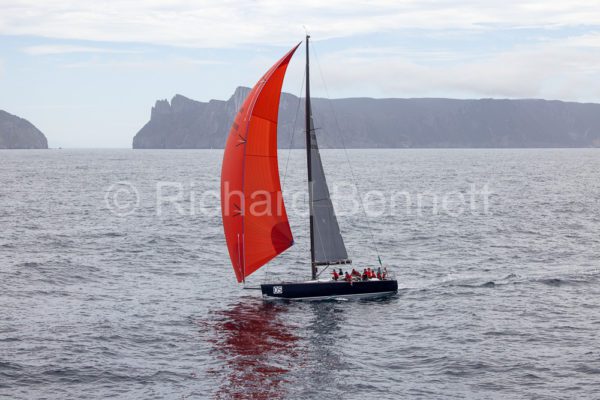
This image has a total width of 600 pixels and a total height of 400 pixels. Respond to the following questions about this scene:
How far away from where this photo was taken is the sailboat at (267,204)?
32.8 m

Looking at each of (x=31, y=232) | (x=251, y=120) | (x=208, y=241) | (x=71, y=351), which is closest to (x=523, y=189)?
(x=208, y=241)

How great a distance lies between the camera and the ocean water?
82.5 feet

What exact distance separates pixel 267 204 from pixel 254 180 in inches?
62.0

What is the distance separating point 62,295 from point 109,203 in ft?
161

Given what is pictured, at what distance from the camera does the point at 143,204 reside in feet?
281

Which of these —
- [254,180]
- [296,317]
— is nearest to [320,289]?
[296,317]

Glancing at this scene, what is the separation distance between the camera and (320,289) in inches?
1420

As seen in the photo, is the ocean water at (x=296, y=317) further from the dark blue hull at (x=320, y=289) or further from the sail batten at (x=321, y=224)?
the sail batten at (x=321, y=224)

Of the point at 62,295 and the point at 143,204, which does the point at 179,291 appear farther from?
the point at 143,204

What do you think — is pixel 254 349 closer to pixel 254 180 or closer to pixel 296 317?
pixel 296 317

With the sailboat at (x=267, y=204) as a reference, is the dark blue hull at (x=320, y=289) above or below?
below

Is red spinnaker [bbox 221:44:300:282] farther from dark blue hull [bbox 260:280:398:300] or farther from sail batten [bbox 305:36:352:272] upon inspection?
sail batten [bbox 305:36:352:272]

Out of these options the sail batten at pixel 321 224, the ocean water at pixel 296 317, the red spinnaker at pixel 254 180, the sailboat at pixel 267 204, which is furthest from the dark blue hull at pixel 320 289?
the red spinnaker at pixel 254 180

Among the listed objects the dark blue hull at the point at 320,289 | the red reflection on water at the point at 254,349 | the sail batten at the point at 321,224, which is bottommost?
the red reflection on water at the point at 254,349
